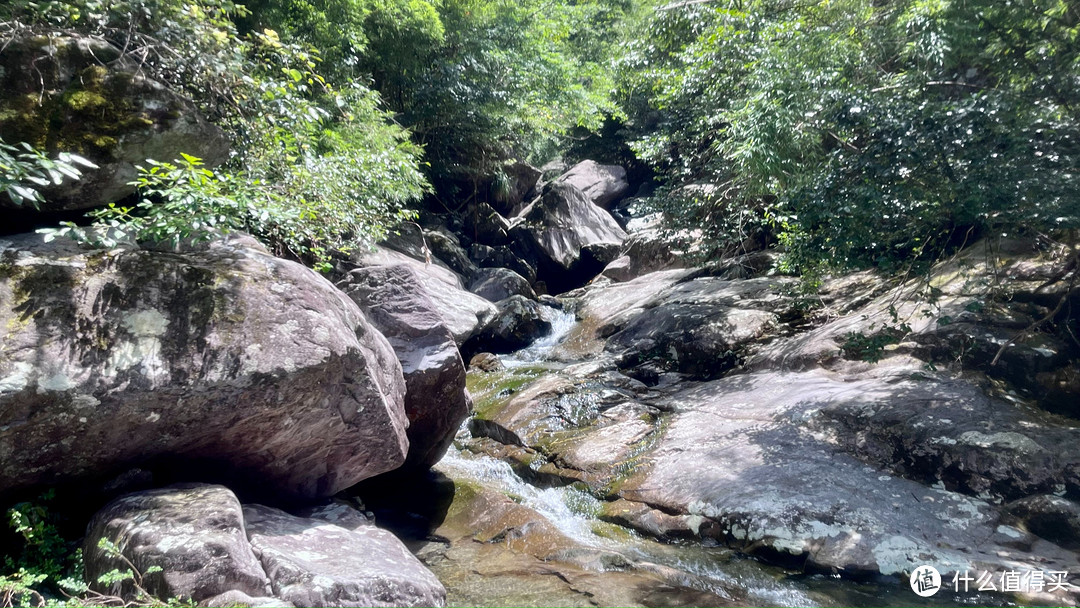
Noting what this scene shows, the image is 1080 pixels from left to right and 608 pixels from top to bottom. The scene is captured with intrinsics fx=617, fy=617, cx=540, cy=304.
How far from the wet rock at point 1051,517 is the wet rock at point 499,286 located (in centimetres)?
1099

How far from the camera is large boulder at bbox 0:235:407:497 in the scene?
3809 mm

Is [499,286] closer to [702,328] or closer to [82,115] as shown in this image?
[702,328]

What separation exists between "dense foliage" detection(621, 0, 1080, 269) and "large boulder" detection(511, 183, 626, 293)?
30.0 feet

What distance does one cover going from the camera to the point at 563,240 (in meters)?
18.2

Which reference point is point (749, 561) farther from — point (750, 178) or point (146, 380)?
point (750, 178)

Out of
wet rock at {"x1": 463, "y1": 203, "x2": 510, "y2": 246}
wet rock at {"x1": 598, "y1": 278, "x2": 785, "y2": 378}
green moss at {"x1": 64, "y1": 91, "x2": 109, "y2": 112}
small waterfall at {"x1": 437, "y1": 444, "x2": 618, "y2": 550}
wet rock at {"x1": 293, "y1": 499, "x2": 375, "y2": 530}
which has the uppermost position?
green moss at {"x1": 64, "y1": 91, "x2": 109, "y2": 112}

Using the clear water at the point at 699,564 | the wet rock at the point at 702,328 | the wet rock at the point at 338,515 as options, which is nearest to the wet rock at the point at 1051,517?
the clear water at the point at 699,564

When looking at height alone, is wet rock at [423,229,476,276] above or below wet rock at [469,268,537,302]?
above

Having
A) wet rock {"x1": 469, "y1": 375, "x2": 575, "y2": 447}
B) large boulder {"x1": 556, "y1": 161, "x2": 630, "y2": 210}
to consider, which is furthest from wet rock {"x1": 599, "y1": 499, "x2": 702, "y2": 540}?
large boulder {"x1": 556, "y1": 161, "x2": 630, "y2": 210}

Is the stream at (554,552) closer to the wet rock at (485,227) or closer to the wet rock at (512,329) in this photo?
the wet rock at (512,329)

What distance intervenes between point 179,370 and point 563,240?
14633 millimetres

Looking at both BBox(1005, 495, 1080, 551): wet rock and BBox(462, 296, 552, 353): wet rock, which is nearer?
BBox(1005, 495, 1080, 551): wet rock

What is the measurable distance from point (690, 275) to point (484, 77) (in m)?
7.46

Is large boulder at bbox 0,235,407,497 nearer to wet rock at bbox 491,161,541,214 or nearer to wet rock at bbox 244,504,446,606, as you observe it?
wet rock at bbox 244,504,446,606
